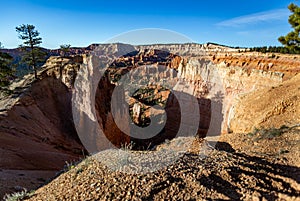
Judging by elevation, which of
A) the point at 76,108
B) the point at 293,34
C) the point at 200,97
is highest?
the point at 293,34

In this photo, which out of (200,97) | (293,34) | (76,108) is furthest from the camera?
(200,97)

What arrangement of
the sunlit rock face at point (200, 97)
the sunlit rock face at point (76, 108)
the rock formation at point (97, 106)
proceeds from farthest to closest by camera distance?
1. the sunlit rock face at point (200, 97)
2. the sunlit rock face at point (76, 108)
3. the rock formation at point (97, 106)

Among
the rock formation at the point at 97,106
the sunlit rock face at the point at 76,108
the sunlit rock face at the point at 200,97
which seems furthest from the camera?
the sunlit rock face at the point at 200,97

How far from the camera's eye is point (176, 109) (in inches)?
1252

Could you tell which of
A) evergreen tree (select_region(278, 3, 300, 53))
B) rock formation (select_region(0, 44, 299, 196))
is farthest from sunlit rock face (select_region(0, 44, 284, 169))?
evergreen tree (select_region(278, 3, 300, 53))

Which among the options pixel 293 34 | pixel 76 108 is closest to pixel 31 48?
pixel 76 108

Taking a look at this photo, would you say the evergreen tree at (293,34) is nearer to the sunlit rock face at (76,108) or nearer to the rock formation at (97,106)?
the rock formation at (97,106)

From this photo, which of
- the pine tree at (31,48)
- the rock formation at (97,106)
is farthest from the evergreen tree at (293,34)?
the pine tree at (31,48)

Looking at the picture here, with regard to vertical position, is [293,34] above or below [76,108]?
above

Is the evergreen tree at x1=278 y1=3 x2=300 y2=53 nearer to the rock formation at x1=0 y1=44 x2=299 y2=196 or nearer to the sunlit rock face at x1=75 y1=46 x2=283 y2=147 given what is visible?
the rock formation at x1=0 y1=44 x2=299 y2=196

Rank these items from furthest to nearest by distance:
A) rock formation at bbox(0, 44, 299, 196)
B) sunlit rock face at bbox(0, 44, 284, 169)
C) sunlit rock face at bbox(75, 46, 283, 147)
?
sunlit rock face at bbox(75, 46, 283, 147) < sunlit rock face at bbox(0, 44, 284, 169) < rock formation at bbox(0, 44, 299, 196)

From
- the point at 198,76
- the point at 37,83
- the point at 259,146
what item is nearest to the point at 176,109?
the point at 198,76

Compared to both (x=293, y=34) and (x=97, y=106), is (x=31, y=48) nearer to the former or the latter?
(x=97, y=106)

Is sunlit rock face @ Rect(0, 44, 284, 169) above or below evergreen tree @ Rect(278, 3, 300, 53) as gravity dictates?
below
